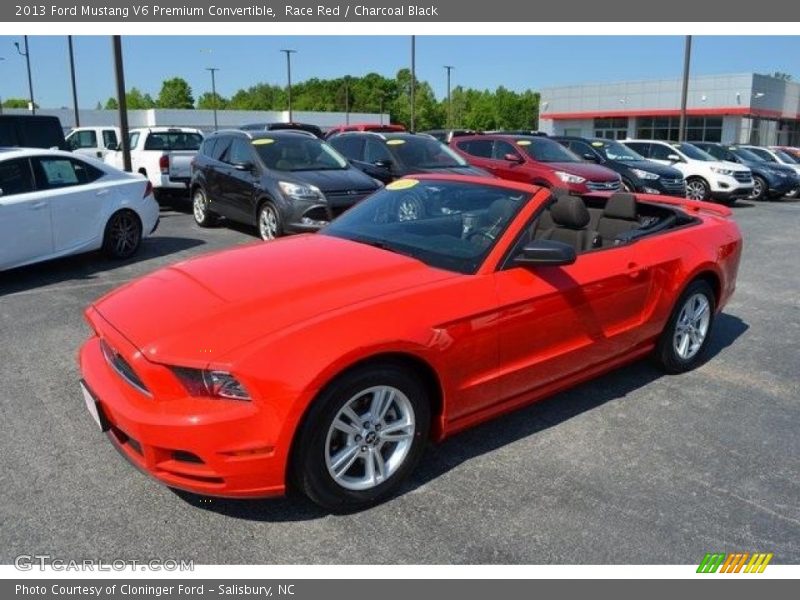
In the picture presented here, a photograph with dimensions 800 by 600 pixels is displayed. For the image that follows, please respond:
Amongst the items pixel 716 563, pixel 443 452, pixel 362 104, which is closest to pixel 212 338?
pixel 443 452

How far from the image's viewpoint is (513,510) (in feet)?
10.6

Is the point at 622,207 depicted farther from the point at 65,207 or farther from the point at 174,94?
the point at 174,94

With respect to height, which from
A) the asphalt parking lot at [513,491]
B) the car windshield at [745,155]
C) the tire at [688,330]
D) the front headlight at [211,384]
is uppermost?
the car windshield at [745,155]

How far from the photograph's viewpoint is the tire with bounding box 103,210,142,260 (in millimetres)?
8609

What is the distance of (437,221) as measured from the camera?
165 inches

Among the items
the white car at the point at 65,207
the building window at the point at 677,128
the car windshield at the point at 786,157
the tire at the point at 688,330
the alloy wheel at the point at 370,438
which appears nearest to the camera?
the alloy wheel at the point at 370,438

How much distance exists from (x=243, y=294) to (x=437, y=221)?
1.37m

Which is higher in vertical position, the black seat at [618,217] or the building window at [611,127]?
the building window at [611,127]

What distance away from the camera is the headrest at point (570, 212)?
14.1ft

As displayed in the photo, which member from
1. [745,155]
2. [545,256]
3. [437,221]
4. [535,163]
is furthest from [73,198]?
[745,155]

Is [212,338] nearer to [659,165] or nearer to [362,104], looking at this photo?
[659,165]

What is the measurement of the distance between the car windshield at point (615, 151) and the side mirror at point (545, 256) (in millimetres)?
13802

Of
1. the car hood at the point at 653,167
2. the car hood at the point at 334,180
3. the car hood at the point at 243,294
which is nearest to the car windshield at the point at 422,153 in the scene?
the car hood at the point at 334,180

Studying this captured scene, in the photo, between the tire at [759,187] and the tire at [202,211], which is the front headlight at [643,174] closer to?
the tire at [759,187]
